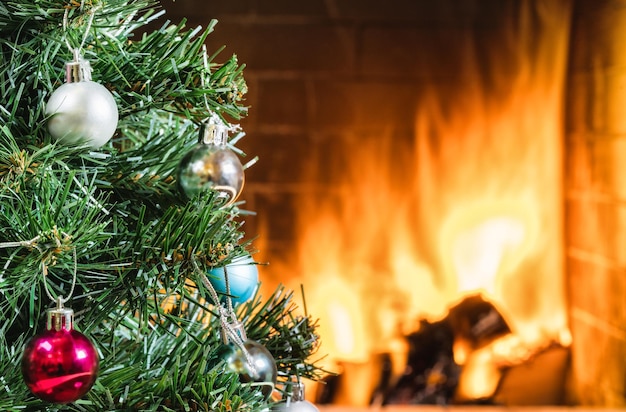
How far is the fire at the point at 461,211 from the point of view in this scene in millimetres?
1754

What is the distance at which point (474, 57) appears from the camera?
176 centimetres

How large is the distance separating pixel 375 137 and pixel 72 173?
1.32 metres

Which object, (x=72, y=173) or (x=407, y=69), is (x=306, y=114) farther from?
(x=72, y=173)

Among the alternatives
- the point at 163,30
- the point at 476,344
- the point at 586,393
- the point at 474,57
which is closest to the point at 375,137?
the point at 474,57

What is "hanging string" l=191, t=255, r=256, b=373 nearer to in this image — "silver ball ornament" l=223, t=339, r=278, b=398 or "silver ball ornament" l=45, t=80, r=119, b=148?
"silver ball ornament" l=223, t=339, r=278, b=398

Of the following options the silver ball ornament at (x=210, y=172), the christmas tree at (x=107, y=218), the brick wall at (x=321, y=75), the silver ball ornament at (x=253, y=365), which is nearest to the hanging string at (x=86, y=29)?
the christmas tree at (x=107, y=218)

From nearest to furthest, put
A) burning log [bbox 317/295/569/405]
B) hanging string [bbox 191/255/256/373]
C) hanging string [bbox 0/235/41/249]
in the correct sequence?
hanging string [bbox 0/235/41/249] < hanging string [bbox 191/255/256/373] < burning log [bbox 317/295/569/405]

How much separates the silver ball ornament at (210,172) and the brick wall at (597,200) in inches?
43.8

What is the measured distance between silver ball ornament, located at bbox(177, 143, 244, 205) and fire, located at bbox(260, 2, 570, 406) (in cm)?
117

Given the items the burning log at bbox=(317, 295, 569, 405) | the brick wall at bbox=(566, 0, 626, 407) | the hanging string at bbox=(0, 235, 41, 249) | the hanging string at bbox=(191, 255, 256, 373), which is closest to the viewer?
the hanging string at bbox=(0, 235, 41, 249)

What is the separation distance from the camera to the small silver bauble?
521 millimetres

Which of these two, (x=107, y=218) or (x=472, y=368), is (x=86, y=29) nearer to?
(x=107, y=218)

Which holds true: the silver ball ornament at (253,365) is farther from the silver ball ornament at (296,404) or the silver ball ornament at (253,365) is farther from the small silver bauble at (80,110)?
the small silver bauble at (80,110)

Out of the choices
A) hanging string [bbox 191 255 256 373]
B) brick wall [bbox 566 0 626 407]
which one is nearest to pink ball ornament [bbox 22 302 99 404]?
hanging string [bbox 191 255 256 373]
